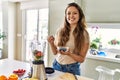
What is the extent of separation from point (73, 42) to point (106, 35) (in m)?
1.27

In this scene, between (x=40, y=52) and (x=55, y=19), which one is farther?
(x=55, y=19)

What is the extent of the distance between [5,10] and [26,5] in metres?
0.81

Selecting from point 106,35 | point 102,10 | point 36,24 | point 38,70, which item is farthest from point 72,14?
point 36,24

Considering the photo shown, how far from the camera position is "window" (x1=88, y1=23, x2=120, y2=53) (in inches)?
103

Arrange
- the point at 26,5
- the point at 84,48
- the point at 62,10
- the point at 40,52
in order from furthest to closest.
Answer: the point at 26,5 < the point at 62,10 < the point at 84,48 < the point at 40,52

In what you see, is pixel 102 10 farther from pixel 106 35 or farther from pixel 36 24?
pixel 36 24

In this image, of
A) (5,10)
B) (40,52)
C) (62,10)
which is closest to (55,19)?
(62,10)

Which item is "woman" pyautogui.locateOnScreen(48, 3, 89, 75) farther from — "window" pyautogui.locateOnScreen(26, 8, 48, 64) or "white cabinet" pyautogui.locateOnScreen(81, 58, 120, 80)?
"window" pyautogui.locateOnScreen(26, 8, 48, 64)

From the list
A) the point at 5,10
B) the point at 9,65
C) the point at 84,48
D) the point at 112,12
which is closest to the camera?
the point at 84,48

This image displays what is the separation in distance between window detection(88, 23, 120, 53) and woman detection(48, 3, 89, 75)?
941mm

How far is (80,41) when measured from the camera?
5.55 feet

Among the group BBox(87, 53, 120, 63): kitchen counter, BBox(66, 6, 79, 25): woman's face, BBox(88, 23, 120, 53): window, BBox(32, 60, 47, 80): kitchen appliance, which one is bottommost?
BBox(87, 53, 120, 63): kitchen counter

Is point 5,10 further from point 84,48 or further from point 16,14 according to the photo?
point 84,48

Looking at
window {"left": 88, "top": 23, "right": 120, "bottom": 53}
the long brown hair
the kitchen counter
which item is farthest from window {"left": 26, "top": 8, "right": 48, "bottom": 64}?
the long brown hair
